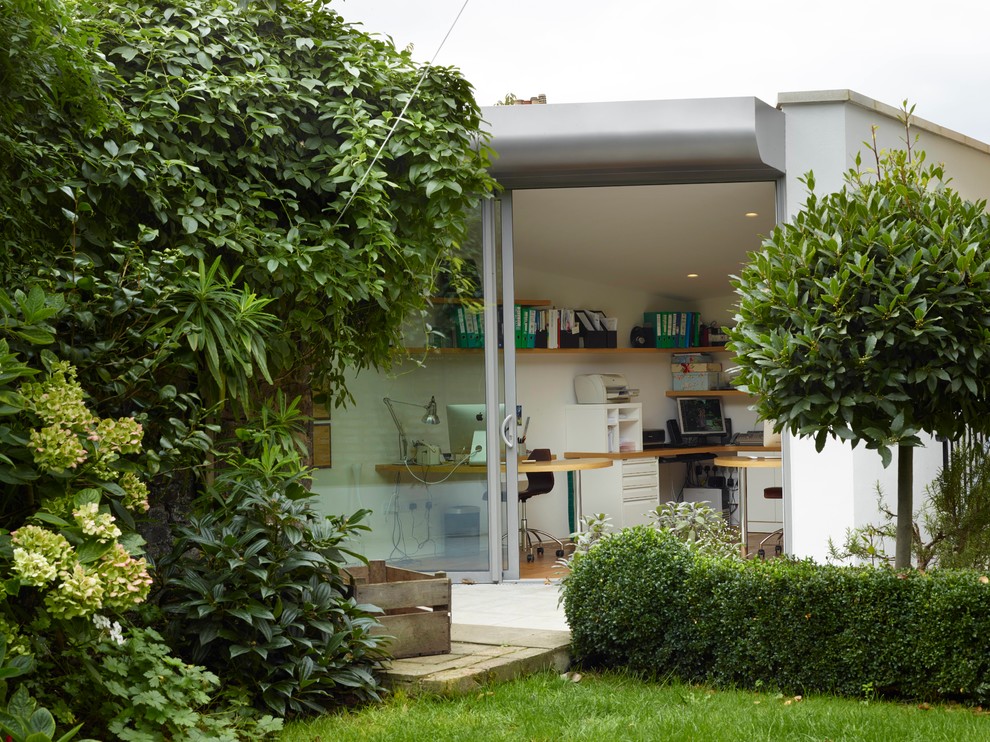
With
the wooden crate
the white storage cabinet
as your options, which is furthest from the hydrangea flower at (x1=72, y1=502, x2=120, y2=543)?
the white storage cabinet

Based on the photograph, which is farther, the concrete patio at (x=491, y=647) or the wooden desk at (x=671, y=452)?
the wooden desk at (x=671, y=452)

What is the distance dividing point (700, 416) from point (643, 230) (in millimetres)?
3648

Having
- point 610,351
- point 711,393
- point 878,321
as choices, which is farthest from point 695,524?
point 711,393

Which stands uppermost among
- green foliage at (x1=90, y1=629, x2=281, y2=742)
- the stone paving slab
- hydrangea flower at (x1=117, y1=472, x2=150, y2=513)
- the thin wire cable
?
the thin wire cable

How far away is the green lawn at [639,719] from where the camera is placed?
3.53 metres

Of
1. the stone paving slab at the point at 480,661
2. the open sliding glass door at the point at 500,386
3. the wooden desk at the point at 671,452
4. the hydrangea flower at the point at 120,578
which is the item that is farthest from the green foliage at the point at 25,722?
the wooden desk at the point at 671,452

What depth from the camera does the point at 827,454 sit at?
6746 millimetres

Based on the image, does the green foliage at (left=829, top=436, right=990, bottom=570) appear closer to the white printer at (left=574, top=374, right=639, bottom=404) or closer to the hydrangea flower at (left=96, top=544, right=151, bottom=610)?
the hydrangea flower at (left=96, top=544, right=151, bottom=610)

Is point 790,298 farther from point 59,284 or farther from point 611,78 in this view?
point 611,78

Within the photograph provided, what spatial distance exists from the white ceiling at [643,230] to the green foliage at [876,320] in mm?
2851

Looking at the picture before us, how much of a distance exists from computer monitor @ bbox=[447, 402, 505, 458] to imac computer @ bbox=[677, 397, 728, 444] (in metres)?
5.21

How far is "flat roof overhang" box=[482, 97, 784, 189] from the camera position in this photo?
21.9 ft

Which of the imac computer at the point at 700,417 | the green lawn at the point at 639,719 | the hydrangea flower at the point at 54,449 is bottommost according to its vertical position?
the green lawn at the point at 639,719

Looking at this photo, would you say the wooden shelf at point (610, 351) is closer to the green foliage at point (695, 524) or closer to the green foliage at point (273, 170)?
the green foliage at point (695, 524)
